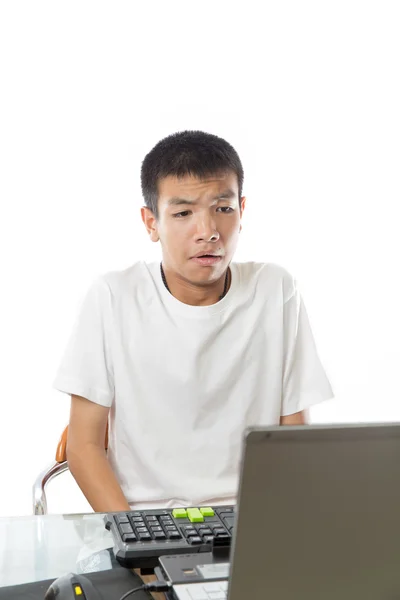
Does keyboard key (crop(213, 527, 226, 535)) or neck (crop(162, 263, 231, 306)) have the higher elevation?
neck (crop(162, 263, 231, 306))

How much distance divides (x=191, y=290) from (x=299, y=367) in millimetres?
310

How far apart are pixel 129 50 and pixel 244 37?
1.46ft

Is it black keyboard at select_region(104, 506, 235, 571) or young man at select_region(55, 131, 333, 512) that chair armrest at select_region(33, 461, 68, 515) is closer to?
young man at select_region(55, 131, 333, 512)

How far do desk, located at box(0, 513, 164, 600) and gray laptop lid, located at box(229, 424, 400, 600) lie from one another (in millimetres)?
292

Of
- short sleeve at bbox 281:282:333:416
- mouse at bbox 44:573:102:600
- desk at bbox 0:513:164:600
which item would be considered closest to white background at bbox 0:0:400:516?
short sleeve at bbox 281:282:333:416

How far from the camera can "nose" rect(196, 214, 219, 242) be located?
1.60 meters

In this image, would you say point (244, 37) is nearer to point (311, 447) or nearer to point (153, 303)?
point (153, 303)

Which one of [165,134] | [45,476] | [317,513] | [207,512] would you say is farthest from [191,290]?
[165,134]

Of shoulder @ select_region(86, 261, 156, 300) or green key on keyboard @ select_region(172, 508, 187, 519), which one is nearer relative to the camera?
green key on keyboard @ select_region(172, 508, 187, 519)

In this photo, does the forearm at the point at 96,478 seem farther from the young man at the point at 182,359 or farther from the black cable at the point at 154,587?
the black cable at the point at 154,587

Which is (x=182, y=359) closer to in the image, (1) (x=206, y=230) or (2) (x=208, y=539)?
(1) (x=206, y=230)

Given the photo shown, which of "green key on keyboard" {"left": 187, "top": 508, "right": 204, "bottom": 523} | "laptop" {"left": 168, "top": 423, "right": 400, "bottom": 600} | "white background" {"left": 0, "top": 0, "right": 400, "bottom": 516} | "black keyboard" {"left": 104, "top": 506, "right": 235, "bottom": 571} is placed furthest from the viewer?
"white background" {"left": 0, "top": 0, "right": 400, "bottom": 516}

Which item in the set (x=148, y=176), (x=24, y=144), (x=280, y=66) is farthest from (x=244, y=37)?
(x=148, y=176)

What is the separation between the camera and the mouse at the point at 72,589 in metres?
0.89
